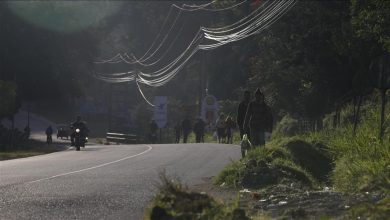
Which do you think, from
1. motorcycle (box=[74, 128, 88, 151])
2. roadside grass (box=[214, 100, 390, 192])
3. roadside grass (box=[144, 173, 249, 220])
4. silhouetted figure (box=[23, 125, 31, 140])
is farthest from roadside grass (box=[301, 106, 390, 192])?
silhouetted figure (box=[23, 125, 31, 140])

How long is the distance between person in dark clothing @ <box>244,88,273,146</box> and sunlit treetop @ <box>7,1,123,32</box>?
3539 centimetres

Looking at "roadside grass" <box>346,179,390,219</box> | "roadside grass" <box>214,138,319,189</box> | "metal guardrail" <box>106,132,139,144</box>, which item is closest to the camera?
"roadside grass" <box>346,179,390,219</box>

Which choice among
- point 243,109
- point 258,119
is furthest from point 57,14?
point 258,119

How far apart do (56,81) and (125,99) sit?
23756 millimetres

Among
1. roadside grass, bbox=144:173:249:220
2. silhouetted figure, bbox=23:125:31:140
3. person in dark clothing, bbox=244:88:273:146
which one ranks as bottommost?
roadside grass, bbox=144:173:249:220

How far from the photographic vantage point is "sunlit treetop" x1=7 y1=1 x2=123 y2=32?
53031mm

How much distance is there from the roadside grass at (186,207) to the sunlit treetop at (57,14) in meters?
43.7

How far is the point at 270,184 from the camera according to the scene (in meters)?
13.2

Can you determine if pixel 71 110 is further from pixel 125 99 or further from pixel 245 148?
Answer: pixel 245 148

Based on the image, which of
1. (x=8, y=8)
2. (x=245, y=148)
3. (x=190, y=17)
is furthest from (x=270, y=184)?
(x=190, y=17)

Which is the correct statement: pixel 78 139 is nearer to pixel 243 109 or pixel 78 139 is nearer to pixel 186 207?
pixel 243 109

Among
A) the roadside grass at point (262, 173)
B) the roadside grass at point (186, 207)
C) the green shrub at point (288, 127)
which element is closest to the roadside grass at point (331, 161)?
the roadside grass at point (262, 173)

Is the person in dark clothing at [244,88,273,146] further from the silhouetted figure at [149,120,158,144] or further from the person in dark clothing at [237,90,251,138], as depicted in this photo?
the silhouetted figure at [149,120,158,144]

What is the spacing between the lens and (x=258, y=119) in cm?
1820
